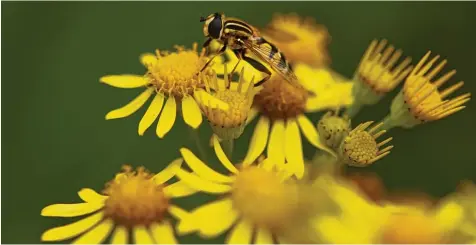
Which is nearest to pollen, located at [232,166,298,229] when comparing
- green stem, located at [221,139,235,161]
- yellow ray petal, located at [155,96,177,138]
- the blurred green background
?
green stem, located at [221,139,235,161]

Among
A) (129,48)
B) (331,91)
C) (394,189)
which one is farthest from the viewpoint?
(129,48)

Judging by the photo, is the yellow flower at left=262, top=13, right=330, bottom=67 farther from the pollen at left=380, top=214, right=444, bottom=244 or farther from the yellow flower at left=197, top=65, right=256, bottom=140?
the pollen at left=380, top=214, right=444, bottom=244

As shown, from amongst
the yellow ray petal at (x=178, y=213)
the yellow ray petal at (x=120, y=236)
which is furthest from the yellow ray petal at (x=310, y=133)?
the yellow ray petal at (x=120, y=236)

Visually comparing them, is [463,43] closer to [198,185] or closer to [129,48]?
[129,48]

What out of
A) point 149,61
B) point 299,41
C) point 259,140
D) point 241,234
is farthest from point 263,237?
point 299,41

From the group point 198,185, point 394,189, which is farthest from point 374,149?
point 394,189

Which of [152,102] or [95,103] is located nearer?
[152,102]
